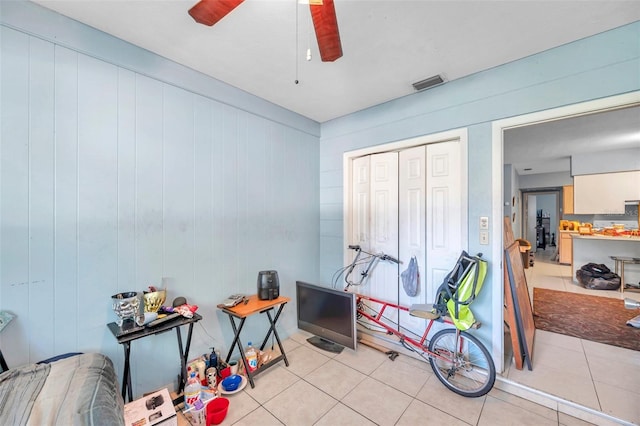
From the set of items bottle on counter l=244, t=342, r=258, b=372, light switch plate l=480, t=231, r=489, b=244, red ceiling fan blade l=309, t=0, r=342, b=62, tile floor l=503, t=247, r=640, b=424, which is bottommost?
tile floor l=503, t=247, r=640, b=424

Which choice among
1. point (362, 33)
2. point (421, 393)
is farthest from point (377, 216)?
point (362, 33)

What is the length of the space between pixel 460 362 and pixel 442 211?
1325mm

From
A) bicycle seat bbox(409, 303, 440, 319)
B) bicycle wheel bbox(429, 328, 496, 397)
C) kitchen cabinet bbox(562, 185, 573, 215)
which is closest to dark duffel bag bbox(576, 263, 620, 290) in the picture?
kitchen cabinet bbox(562, 185, 573, 215)

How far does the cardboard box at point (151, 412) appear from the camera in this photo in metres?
1.44

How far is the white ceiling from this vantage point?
152 centimetres

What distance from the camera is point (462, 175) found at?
2.30m

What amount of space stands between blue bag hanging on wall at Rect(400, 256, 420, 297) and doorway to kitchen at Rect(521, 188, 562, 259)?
7397 millimetres

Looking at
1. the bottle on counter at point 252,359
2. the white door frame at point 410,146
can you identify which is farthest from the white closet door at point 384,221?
the bottle on counter at point 252,359

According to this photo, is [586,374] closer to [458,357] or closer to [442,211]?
[458,357]

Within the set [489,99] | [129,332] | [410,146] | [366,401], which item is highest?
[489,99]

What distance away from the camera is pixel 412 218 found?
8.80 ft

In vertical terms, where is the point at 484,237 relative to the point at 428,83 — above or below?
below

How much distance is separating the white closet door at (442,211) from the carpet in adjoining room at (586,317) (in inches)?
73.0

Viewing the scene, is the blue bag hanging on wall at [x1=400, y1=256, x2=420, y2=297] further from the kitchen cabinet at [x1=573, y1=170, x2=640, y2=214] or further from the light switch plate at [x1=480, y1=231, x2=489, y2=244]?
the kitchen cabinet at [x1=573, y1=170, x2=640, y2=214]
